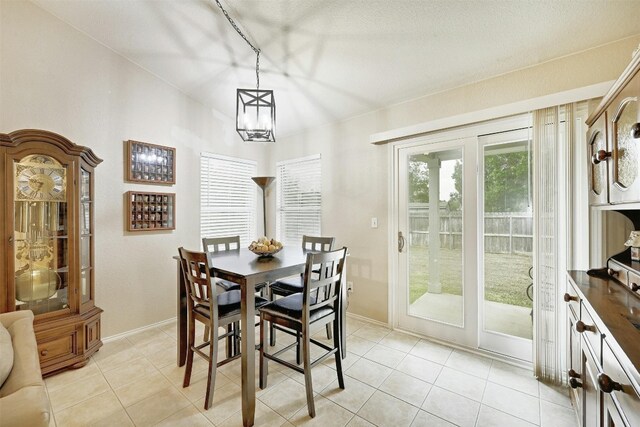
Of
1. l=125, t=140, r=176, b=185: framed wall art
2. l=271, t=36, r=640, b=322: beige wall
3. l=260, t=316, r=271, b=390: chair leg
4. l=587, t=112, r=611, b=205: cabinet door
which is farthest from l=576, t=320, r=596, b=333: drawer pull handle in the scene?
l=125, t=140, r=176, b=185: framed wall art

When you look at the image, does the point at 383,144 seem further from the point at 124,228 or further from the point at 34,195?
the point at 34,195

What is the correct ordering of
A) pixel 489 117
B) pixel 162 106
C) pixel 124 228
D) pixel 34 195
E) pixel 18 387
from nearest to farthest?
pixel 18 387, pixel 34 195, pixel 489 117, pixel 124 228, pixel 162 106

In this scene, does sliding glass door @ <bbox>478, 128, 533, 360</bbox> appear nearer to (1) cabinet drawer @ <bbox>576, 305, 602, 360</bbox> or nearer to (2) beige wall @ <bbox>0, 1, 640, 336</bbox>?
(2) beige wall @ <bbox>0, 1, 640, 336</bbox>

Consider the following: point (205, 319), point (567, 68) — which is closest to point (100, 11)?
point (205, 319)

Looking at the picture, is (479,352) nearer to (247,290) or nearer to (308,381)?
(308,381)

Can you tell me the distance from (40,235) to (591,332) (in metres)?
3.75

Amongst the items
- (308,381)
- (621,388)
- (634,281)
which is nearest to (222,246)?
(308,381)

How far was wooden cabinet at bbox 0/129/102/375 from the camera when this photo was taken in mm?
2113

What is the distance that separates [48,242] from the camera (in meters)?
2.34

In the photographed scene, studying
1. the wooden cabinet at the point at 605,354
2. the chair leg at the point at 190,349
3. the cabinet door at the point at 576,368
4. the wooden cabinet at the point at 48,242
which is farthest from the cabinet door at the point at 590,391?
the wooden cabinet at the point at 48,242

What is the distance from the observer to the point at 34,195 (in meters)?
2.26

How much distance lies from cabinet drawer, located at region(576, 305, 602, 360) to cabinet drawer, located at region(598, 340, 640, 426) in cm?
8

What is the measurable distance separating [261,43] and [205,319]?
241cm

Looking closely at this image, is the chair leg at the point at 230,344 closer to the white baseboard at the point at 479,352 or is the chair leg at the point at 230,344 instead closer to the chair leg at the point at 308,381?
the chair leg at the point at 308,381
